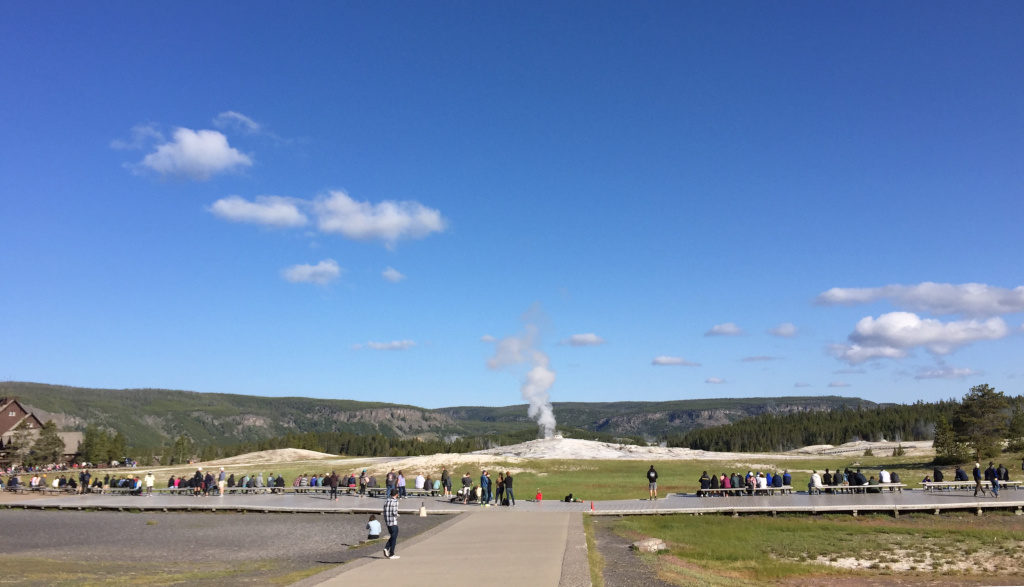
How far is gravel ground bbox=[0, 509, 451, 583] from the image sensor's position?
2102 cm

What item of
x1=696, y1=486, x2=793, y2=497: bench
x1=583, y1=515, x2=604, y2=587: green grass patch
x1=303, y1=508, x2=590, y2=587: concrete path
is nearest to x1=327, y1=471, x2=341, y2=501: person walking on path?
x1=303, y1=508, x2=590, y2=587: concrete path

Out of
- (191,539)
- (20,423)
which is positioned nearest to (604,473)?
(191,539)

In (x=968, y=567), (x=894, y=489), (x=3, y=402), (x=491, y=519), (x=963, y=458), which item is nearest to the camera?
(x=968, y=567)

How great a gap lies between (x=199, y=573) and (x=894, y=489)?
35337 mm

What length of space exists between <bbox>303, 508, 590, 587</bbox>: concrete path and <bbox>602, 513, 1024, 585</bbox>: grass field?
9.51ft

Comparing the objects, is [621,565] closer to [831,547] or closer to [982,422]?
[831,547]

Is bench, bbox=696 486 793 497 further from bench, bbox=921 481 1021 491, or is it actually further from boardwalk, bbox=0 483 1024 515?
bench, bbox=921 481 1021 491

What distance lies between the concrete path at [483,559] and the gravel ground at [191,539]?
2053 mm

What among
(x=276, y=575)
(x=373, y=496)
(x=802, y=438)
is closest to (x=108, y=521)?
(x=373, y=496)

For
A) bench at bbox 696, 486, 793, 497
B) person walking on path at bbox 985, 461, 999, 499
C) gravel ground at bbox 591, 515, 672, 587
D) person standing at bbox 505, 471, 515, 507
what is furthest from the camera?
bench at bbox 696, 486, 793, 497

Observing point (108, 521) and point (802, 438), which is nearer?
point (108, 521)

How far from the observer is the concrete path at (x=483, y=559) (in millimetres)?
15711

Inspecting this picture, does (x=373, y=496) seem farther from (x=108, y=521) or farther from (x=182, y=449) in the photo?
(x=182, y=449)

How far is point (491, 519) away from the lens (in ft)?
94.9
